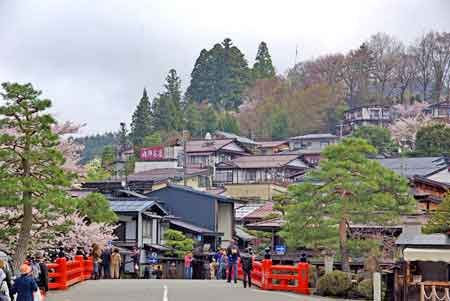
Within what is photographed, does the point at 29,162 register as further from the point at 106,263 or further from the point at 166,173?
the point at 166,173

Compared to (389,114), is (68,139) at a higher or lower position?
lower

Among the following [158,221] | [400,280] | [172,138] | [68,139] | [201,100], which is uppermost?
[201,100]

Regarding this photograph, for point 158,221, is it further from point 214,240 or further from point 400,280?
point 400,280

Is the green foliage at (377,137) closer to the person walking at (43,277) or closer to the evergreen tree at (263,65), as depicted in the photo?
the evergreen tree at (263,65)

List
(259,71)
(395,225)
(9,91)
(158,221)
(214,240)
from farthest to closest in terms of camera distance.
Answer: (259,71) < (214,240) < (158,221) < (395,225) < (9,91)

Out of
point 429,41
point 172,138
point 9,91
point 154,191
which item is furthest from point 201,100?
point 9,91

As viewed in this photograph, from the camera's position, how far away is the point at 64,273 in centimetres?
2823

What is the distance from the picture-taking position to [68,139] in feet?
184

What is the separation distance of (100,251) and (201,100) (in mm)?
97486

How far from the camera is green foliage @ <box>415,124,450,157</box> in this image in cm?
7619

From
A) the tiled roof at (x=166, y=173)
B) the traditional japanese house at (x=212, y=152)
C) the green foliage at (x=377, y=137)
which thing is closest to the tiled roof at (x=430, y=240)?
the tiled roof at (x=166, y=173)

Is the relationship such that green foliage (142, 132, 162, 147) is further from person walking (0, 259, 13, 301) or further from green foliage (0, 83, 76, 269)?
person walking (0, 259, 13, 301)

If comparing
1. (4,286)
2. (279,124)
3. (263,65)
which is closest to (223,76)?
(263,65)

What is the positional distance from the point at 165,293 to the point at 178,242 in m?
27.7
